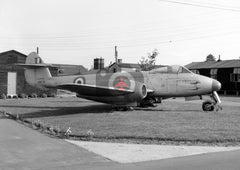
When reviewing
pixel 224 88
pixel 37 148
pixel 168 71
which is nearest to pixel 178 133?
pixel 37 148

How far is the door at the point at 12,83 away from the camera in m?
28.0

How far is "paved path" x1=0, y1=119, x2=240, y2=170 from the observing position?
5301 millimetres

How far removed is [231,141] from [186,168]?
312cm

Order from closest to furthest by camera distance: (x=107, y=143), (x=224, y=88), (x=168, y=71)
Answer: (x=107, y=143) < (x=168, y=71) < (x=224, y=88)

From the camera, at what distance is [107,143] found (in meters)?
7.45

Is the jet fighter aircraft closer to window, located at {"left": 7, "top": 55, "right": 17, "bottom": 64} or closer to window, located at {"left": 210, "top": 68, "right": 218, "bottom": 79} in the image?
window, located at {"left": 7, "top": 55, "right": 17, "bottom": 64}

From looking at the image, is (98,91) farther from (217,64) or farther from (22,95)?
(217,64)

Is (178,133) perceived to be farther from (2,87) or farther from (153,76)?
(2,87)

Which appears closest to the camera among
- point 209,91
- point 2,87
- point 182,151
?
point 182,151

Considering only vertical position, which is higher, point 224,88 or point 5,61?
Result: point 5,61

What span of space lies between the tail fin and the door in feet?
36.3

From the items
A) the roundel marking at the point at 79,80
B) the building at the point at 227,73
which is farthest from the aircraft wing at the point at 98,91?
the building at the point at 227,73

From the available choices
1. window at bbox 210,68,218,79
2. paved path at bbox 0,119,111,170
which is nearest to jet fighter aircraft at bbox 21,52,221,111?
paved path at bbox 0,119,111,170

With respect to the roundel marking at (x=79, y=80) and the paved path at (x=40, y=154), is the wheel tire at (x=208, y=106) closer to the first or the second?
the roundel marking at (x=79, y=80)
